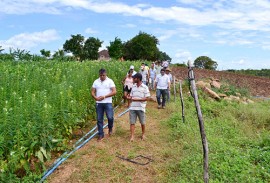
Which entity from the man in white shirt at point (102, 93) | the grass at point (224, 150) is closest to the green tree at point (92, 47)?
the grass at point (224, 150)

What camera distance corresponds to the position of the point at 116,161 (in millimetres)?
6684

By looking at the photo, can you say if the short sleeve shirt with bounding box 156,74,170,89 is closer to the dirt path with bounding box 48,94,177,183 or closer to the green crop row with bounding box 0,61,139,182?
the dirt path with bounding box 48,94,177,183

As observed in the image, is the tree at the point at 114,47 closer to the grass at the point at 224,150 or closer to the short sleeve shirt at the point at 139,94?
the grass at the point at 224,150

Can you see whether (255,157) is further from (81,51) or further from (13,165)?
(81,51)

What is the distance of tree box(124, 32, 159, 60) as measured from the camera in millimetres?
56419

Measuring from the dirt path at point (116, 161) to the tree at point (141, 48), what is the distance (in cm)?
4790

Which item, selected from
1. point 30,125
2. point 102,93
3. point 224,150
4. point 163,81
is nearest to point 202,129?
point 224,150

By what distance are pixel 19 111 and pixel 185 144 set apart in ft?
13.1

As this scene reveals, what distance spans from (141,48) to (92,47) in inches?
415

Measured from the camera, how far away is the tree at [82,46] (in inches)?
2387

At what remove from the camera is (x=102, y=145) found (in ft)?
24.8

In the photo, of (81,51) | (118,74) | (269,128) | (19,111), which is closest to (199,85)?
(118,74)

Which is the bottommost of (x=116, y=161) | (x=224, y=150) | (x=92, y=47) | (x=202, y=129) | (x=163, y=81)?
(x=116, y=161)

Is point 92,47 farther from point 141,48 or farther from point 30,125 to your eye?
point 30,125
